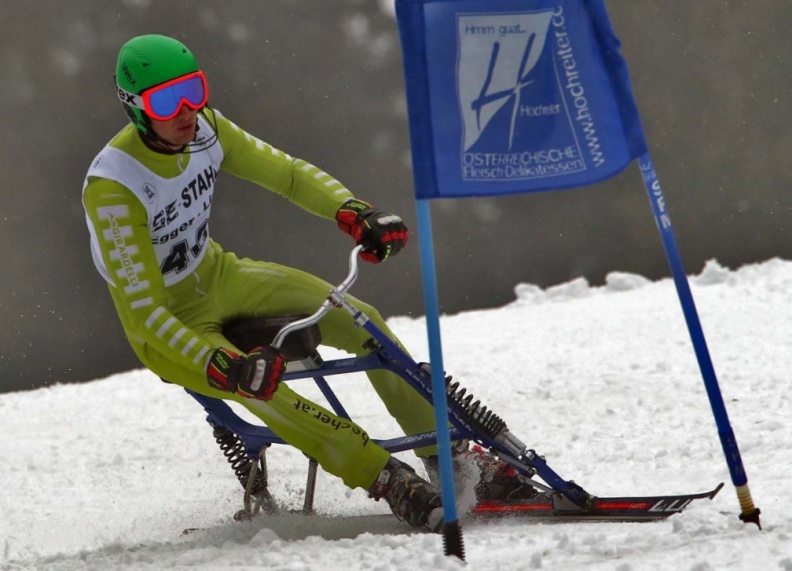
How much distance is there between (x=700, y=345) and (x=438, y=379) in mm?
705

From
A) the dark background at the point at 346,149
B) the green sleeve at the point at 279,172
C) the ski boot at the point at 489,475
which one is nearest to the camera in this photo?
the ski boot at the point at 489,475

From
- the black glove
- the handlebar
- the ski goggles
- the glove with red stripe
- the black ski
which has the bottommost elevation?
the black ski

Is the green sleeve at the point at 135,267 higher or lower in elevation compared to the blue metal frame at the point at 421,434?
higher

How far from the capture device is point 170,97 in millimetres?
3346

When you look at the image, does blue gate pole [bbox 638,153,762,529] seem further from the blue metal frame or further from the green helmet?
the green helmet

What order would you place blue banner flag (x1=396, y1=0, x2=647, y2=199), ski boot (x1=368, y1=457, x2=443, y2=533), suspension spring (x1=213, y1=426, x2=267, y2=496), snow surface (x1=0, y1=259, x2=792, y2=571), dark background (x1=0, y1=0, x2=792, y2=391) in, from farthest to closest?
dark background (x1=0, y1=0, x2=792, y2=391), suspension spring (x1=213, y1=426, x2=267, y2=496), ski boot (x1=368, y1=457, x2=443, y2=533), snow surface (x1=0, y1=259, x2=792, y2=571), blue banner flag (x1=396, y1=0, x2=647, y2=199)

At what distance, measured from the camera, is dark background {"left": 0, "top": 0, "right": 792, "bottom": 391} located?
7.34 m

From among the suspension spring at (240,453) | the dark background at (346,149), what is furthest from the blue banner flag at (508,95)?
the dark background at (346,149)

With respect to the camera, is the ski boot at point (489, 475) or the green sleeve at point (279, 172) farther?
the green sleeve at point (279, 172)

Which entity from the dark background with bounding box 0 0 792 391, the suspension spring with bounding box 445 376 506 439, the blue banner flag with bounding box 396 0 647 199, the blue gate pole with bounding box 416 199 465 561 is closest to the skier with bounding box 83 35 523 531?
the suspension spring with bounding box 445 376 506 439

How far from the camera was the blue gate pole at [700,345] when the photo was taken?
8.69 ft

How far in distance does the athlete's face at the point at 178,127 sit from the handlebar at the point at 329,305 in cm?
72

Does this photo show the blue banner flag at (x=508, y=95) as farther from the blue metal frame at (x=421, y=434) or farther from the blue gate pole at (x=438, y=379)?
the blue metal frame at (x=421, y=434)

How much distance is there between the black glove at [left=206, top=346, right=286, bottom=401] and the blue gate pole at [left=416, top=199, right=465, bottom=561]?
0.69 metres
